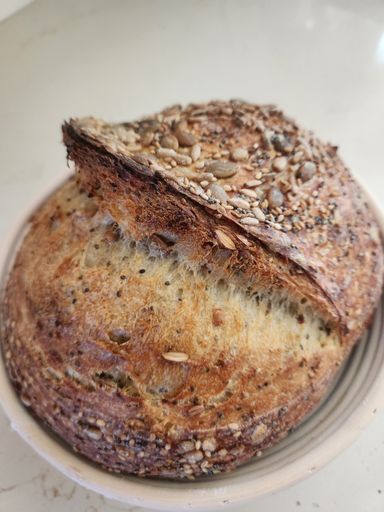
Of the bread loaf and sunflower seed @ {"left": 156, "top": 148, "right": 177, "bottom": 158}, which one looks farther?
sunflower seed @ {"left": 156, "top": 148, "right": 177, "bottom": 158}

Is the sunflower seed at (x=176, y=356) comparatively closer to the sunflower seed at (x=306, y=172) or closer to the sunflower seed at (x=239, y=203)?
the sunflower seed at (x=239, y=203)

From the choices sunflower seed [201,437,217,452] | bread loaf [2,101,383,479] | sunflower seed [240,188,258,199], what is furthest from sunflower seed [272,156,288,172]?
sunflower seed [201,437,217,452]

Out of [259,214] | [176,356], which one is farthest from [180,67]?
[176,356]

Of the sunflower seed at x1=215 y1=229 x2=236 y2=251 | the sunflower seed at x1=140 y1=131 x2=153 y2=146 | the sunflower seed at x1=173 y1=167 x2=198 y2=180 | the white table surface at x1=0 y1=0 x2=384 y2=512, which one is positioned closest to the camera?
the sunflower seed at x1=215 y1=229 x2=236 y2=251

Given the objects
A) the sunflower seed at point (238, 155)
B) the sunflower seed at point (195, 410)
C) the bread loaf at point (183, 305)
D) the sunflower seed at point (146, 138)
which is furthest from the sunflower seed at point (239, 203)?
the sunflower seed at point (195, 410)

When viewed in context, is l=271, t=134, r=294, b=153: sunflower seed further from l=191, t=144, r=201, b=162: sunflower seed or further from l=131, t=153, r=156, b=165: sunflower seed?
l=131, t=153, r=156, b=165: sunflower seed

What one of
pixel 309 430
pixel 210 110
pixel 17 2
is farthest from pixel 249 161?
pixel 17 2
